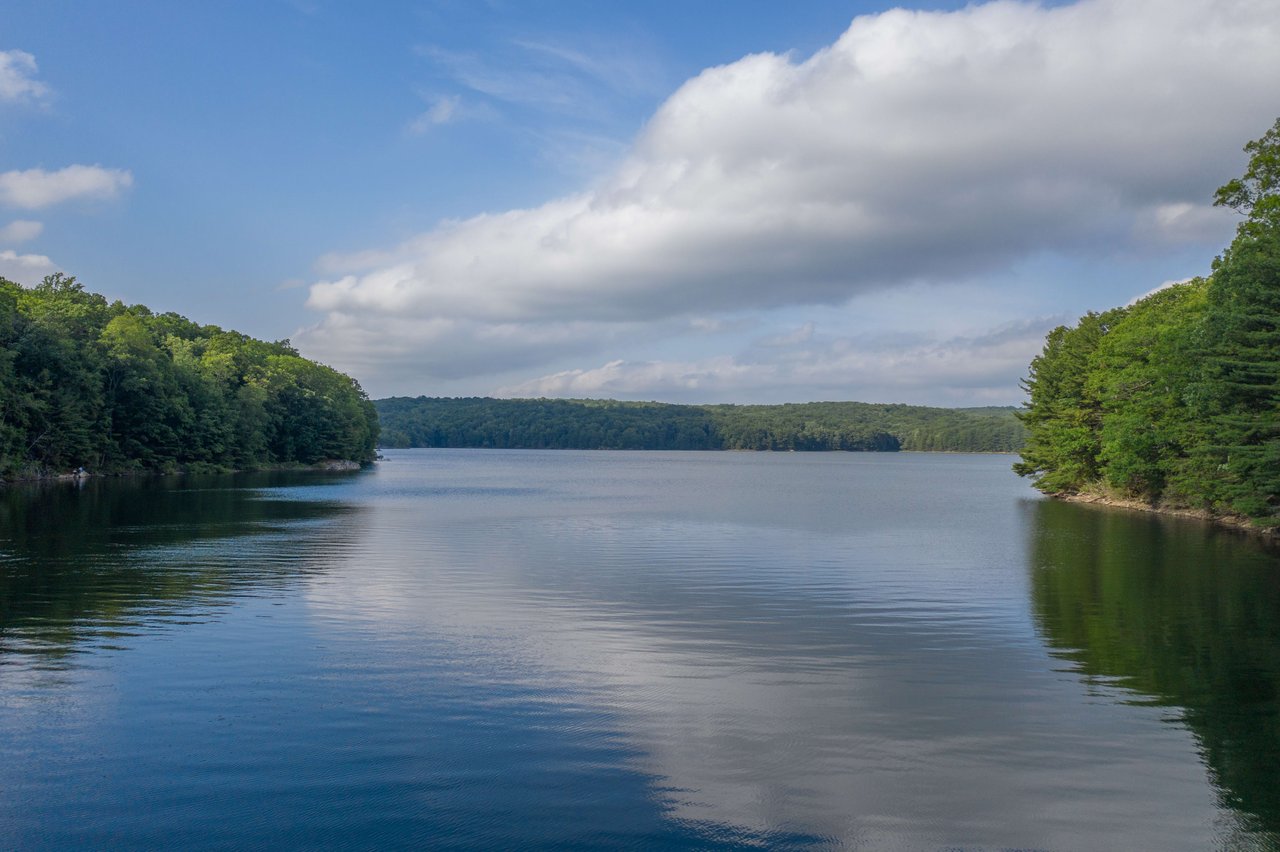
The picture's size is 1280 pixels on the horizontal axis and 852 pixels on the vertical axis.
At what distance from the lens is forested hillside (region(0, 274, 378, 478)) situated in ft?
200

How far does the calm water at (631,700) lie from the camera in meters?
8.01

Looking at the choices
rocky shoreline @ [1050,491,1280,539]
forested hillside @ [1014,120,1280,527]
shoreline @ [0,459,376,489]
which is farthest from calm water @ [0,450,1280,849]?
shoreline @ [0,459,376,489]

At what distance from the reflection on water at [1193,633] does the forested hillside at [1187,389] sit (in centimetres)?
412

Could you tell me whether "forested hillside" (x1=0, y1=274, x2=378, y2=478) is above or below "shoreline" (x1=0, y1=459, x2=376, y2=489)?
above

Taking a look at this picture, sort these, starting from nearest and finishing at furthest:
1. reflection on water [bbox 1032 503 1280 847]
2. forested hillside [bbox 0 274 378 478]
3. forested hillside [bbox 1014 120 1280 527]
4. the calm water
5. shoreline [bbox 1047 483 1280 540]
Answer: the calm water
reflection on water [bbox 1032 503 1280 847]
forested hillside [bbox 1014 120 1280 527]
shoreline [bbox 1047 483 1280 540]
forested hillside [bbox 0 274 378 478]

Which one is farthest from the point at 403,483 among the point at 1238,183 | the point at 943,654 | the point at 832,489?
the point at 943,654

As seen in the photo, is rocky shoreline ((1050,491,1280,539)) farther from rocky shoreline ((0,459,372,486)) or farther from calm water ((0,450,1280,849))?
rocky shoreline ((0,459,372,486))

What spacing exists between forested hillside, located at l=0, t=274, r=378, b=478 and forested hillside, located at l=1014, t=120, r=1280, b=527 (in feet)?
204

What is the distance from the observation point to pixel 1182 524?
40.5 meters

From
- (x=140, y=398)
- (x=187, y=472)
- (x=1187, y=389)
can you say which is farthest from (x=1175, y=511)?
(x=187, y=472)

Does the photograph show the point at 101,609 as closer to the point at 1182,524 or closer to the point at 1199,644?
the point at 1199,644

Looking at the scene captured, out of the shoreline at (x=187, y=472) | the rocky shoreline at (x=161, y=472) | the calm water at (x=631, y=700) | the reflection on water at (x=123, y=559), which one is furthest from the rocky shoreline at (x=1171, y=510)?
the rocky shoreline at (x=161, y=472)

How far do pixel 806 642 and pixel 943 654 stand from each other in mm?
2240

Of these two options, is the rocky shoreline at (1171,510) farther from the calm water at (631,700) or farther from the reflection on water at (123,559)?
the reflection on water at (123,559)
